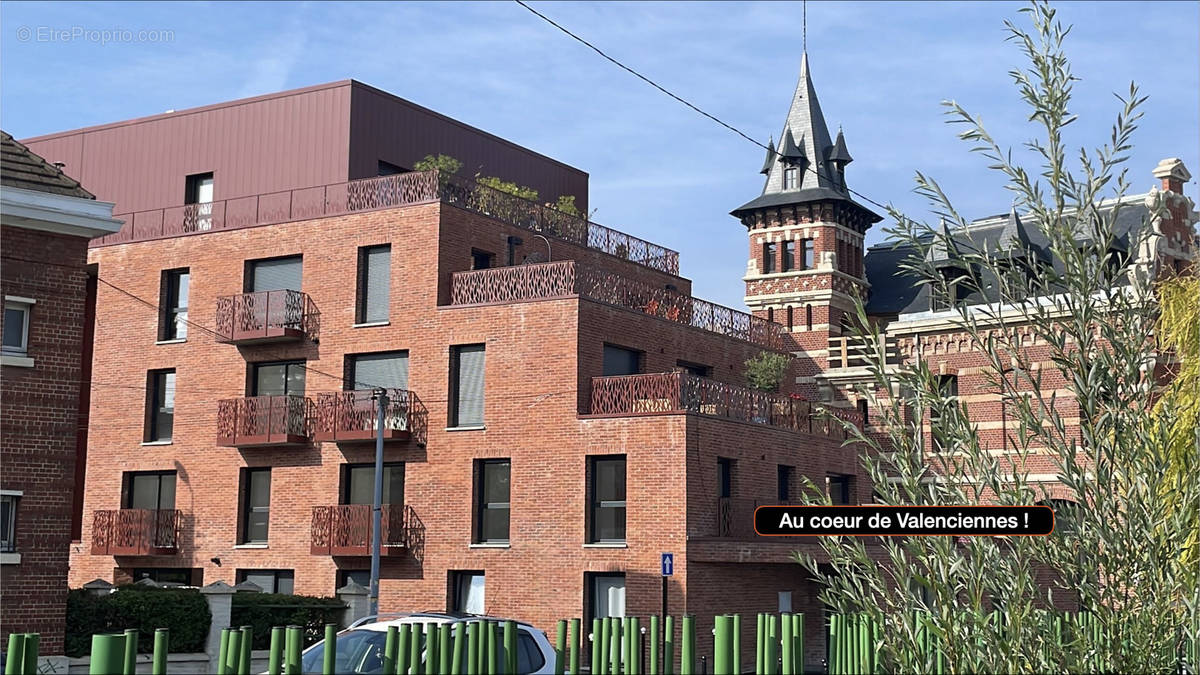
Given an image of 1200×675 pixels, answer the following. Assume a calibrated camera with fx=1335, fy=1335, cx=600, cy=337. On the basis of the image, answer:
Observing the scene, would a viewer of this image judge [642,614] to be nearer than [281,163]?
Yes

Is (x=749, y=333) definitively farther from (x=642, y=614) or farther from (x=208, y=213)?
(x=208, y=213)

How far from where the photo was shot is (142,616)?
2230 centimetres

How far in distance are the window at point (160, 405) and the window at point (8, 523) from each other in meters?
17.5

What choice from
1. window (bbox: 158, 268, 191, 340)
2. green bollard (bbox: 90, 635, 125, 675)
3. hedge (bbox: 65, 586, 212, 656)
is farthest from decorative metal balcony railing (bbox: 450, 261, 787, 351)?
green bollard (bbox: 90, 635, 125, 675)

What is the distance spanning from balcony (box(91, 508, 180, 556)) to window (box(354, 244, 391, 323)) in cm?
775

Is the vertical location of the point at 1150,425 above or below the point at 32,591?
above

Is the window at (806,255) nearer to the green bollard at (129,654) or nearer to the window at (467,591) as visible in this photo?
the window at (467,591)

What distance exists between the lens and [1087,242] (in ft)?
21.0

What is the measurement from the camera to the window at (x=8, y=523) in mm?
19656

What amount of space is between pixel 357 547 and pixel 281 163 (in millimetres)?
12198

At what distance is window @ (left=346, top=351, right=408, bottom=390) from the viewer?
34.2 metres

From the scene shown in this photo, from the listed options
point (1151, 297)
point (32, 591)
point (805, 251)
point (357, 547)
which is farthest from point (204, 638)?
point (805, 251)

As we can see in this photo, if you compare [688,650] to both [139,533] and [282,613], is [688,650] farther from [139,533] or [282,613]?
[139,533]

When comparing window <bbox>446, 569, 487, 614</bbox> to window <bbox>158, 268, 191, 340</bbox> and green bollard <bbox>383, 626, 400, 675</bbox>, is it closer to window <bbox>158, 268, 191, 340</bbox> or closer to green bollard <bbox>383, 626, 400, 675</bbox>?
window <bbox>158, 268, 191, 340</bbox>
